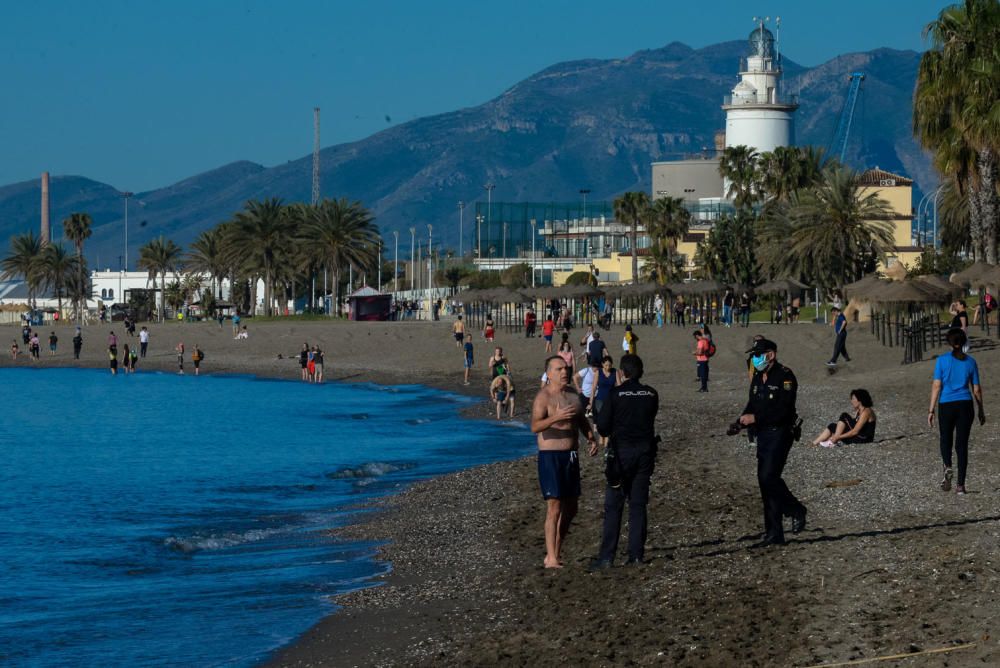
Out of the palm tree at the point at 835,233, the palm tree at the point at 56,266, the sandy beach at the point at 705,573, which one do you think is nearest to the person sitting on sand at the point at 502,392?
the sandy beach at the point at 705,573

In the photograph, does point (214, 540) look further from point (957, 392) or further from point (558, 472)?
point (957, 392)

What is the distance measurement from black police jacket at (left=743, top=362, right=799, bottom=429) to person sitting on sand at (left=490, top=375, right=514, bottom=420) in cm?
2169

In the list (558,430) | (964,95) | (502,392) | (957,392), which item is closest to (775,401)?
(558,430)

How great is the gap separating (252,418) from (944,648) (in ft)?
114

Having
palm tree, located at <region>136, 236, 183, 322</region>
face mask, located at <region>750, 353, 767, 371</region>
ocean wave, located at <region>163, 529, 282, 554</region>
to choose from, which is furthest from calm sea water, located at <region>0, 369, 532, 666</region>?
palm tree, located at <region>136, 236, 183, 322</region>

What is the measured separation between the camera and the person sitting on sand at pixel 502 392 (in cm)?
3341

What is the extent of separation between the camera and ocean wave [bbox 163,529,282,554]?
16562 mm

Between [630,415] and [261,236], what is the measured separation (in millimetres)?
93435

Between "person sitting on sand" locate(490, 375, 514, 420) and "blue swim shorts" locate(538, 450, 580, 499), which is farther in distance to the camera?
"person sitting on sand" locate(490, 375, 514, 420)

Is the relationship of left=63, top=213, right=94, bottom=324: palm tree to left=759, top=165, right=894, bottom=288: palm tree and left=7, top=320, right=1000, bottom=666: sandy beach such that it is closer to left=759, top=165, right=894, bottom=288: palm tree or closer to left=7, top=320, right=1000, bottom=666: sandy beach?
left=759, top=165, right=894, bottom=288: palm tree

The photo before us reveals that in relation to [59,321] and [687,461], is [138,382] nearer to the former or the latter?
[687,461]

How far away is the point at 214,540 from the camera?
55.8 feet

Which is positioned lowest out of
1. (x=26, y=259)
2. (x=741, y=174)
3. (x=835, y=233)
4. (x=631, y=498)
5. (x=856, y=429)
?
(x=856, y=429)

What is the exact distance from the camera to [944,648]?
8.09 metres
